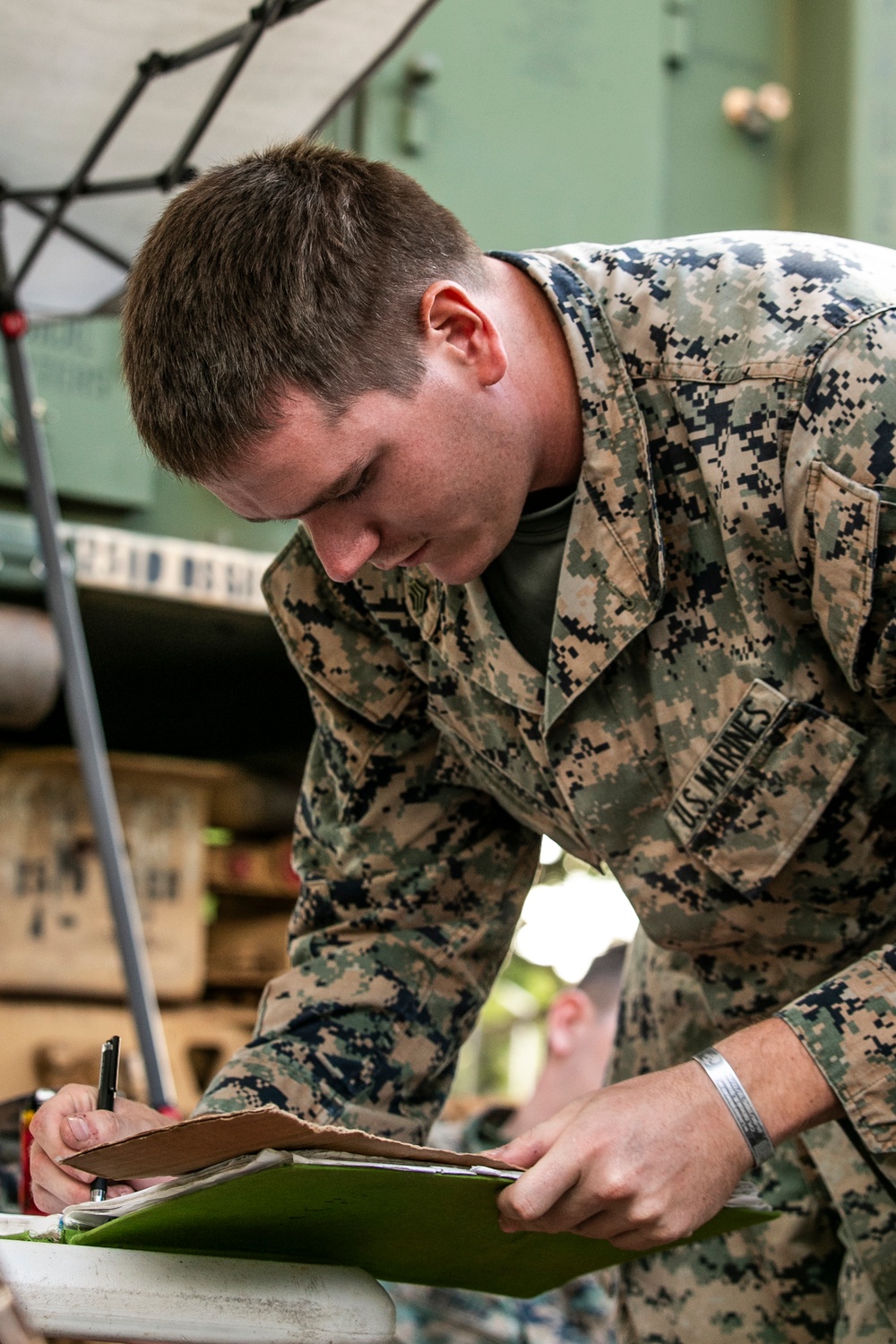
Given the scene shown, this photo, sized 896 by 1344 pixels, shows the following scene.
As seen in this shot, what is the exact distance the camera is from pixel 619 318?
1.45 m

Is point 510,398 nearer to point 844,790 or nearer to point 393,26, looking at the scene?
point 844,790

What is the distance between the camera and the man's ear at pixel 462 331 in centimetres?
134

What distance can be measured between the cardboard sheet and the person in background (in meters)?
1.56

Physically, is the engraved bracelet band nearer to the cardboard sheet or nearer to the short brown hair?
the cardboard sheet

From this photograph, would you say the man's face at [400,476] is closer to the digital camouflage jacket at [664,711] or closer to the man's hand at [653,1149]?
the digital camouflage jacket at [664,711]

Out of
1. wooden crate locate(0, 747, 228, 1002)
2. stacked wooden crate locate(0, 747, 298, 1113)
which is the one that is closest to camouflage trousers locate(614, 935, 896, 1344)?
stacked wooden crate locate(0, 747, 298, 1113)

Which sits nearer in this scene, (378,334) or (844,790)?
(378,334)

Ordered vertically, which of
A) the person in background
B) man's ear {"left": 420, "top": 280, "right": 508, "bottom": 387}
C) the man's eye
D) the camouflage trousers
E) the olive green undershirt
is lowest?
the person in background

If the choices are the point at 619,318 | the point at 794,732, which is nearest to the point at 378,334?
the point at 619,318

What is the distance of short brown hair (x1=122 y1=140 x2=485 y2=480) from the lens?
1286mm

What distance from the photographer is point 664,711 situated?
4.88 feet

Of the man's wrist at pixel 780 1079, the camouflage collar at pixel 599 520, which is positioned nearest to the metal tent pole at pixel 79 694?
the camouflage collar at pixel 599 520

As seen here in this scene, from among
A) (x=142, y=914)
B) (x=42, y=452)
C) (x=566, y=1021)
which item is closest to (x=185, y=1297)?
(x=42, y=452)

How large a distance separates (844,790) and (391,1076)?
53cm
